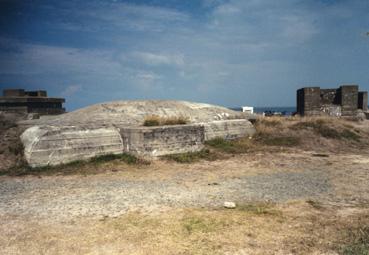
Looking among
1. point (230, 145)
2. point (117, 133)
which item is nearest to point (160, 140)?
point (117, 133)

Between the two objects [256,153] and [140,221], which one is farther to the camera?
[256,153]

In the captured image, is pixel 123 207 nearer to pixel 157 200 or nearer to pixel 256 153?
pixel 157 200

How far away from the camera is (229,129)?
38.4 feet

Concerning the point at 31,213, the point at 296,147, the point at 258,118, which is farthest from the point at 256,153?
the point at 31,213

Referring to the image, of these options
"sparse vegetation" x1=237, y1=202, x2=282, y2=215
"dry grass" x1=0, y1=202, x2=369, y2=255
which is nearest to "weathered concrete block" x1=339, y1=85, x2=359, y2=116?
"dry grass" x1=0, y1=202, x2=369, y2=255

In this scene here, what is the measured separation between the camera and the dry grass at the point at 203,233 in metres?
3.54

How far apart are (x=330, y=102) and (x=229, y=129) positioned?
9.64 meters

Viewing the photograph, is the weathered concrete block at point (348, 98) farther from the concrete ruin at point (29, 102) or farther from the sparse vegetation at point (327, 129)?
the concrete ruin at point (29, 102)

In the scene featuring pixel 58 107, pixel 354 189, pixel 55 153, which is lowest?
pixel 354 189

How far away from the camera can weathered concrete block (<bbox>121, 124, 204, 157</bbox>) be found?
29.2 ft

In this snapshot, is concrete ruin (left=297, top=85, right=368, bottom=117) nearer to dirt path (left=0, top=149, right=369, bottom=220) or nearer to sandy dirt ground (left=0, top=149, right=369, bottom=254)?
dirt path (left=0, top=149, right=369, bottom=220)

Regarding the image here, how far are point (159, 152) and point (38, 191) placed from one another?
3.77 metres

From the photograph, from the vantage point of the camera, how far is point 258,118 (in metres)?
13.7

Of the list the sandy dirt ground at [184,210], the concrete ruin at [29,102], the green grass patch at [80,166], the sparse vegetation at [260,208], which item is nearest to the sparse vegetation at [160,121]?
the green grass patch at [80,166]
